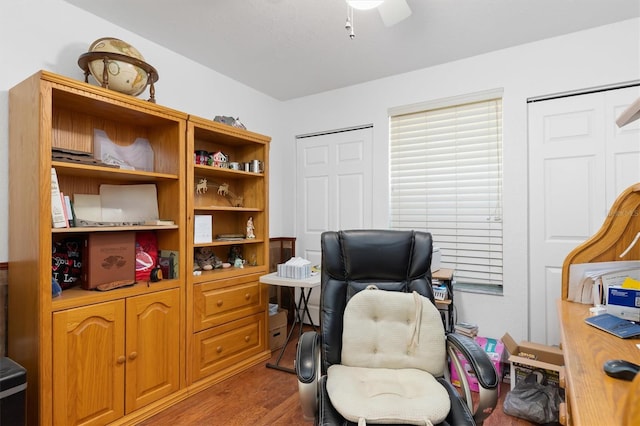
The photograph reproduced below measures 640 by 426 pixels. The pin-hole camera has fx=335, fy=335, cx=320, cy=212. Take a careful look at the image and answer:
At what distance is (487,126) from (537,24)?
2.52 ft

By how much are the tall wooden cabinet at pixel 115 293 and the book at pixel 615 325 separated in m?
2.24

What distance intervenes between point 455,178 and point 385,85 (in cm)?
112

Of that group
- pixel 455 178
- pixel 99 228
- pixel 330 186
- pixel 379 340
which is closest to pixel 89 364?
pixel 99 228

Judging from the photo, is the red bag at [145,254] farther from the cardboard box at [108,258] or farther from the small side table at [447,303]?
the small side table at [447,303]

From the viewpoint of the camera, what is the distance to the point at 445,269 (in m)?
2.88

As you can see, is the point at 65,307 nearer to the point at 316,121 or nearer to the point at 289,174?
the point at 289,174

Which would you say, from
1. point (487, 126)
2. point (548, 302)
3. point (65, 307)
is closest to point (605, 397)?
point (548, 302)

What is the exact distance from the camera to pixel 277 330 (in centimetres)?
313

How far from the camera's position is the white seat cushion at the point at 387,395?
121 centimetres

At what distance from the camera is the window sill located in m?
2.77

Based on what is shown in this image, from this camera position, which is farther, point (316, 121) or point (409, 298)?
point (316, 121)

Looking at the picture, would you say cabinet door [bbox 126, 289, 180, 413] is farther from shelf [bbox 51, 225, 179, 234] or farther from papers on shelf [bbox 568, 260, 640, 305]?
papers on shelf [bbox 568, 260, 640, 305]

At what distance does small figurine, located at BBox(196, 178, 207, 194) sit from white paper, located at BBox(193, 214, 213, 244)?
1.15 ft

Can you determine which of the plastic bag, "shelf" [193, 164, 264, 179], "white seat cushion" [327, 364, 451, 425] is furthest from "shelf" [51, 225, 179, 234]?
the plastic bag
